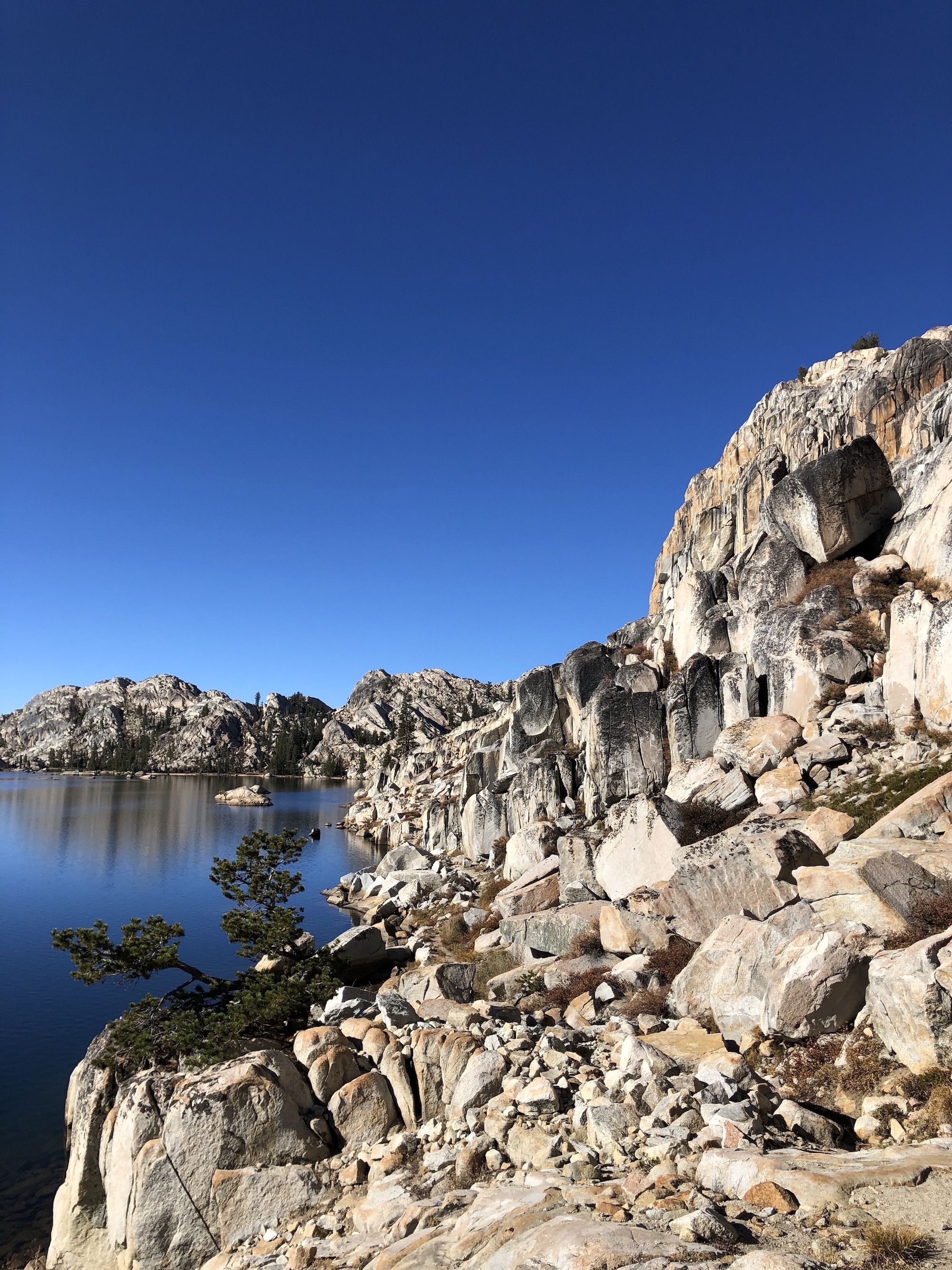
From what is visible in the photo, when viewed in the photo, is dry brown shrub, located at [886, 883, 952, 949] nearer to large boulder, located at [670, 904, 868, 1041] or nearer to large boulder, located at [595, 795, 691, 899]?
large boulder, located at [670, 904, 868, 1041]

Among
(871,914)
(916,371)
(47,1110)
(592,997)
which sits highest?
(916,371)

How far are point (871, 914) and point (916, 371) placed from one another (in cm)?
6119

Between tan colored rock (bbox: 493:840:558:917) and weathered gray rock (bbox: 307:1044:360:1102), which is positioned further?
tan colored rock (bbox: 493:840:558:917)

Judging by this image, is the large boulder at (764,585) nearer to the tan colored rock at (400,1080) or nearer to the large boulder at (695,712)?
the large boulder at (695,712)

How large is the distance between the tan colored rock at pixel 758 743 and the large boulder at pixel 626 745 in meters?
6.75

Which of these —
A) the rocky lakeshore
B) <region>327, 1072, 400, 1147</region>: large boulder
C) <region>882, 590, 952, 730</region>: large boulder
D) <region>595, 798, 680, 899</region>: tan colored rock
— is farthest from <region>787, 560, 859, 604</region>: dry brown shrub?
<region>327, 1072, 400, 1147</region>: large boulder

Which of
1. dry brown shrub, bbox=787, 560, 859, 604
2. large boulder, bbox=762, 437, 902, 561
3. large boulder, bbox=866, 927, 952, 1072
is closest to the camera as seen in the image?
large boulder, bbox=866, 927, 952, 1072

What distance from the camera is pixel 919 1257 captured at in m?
7.54

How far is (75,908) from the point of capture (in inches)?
2013

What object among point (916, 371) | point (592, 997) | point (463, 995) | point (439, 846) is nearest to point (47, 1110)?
point (463, 995)

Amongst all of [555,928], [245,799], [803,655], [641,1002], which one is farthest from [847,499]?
[245,799]

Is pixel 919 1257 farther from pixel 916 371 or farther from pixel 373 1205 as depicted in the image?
pixel 916 371

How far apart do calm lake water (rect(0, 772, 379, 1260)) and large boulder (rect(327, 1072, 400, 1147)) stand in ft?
32.1

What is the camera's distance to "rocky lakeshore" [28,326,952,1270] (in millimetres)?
10062
